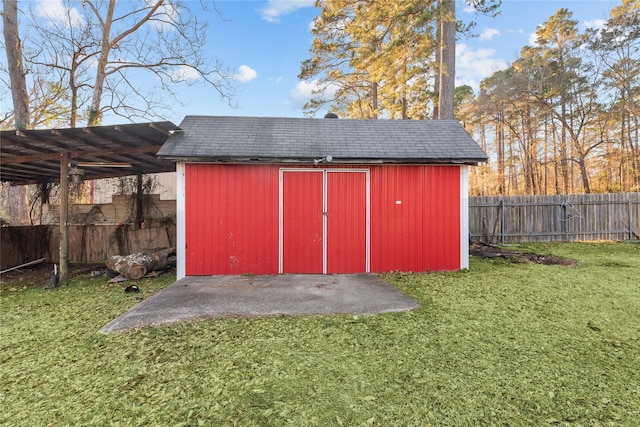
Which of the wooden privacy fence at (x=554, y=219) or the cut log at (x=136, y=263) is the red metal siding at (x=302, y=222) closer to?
the cut log at (x=136, y=263)

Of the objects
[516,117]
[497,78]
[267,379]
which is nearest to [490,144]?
[516,117]

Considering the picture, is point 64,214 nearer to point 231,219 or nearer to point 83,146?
point 83,146

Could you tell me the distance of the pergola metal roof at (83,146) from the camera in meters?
4.62

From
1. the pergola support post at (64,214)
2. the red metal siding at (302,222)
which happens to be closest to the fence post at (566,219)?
the red metal siding at (302,222)

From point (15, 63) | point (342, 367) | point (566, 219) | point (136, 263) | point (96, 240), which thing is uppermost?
point (15, 63)

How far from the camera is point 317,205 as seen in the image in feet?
18.4

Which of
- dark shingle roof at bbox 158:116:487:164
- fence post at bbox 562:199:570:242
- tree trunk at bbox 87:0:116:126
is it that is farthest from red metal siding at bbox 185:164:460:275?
tree trunk at bbox 87:0:116:126

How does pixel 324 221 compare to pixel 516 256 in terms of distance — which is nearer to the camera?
pixel 324 221

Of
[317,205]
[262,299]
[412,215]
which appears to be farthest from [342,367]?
[412,215]

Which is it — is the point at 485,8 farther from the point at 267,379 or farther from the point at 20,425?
the point at 20,425

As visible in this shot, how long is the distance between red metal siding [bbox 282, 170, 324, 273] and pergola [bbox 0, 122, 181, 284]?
239 centimetres

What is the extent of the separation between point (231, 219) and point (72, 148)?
10.7 feet

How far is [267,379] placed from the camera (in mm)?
2178

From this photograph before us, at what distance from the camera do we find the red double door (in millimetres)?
5570
